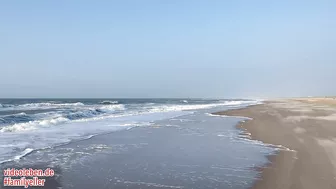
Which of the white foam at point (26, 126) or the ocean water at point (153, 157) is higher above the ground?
the white foam at point (26, 126)

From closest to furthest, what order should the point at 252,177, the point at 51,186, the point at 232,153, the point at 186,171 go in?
the point at 51,186 < the point at 252,177 < the point at 186,171 < the point at 232,153

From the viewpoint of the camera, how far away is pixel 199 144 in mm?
11758

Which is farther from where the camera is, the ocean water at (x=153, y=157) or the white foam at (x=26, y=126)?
the white foam at (x=26, y=126)

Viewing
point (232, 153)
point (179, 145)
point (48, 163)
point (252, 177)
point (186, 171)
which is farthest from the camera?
point (179, 145)

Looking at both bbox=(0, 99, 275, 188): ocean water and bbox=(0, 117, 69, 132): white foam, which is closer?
bbox=(0, 99, 275, 188): ocean water

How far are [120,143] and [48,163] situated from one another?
402cm

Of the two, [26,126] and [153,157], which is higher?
[26,126]

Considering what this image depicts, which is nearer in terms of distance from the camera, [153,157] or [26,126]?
[153,157]

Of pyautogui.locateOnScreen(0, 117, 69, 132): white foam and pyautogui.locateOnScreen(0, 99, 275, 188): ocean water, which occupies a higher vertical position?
pyautogui.locateOnScreen(0, 117, 69, 132): white foam

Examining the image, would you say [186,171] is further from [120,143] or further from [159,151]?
[120,143]

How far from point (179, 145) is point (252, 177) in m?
4.69

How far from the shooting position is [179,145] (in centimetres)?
1160

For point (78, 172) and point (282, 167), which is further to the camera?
point (282, 167)

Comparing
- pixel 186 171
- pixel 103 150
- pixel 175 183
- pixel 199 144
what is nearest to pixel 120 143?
pixel 103 150
